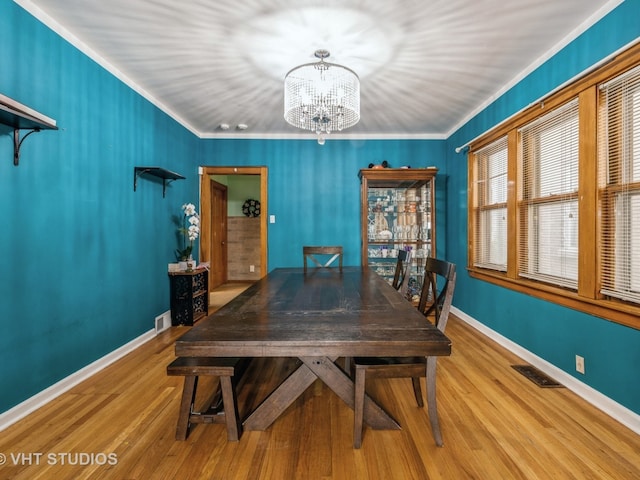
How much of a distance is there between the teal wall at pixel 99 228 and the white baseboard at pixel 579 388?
5 centimetres

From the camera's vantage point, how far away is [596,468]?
4.76 ft

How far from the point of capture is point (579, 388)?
212cm

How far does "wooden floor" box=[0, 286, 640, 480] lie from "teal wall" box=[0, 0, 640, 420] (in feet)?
1.04

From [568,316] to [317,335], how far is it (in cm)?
Answer: 204

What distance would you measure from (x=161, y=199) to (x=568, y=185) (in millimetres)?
3827

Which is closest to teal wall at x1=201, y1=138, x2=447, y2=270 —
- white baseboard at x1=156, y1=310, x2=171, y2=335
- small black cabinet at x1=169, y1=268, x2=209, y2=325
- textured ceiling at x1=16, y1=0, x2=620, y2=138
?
textured ceiling at x1=16, y1=0, x2=620, y2=138

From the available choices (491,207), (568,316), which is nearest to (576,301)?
(568,316)

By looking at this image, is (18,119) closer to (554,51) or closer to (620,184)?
(620,184)

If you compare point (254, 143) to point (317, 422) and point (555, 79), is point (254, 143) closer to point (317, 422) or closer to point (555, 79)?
point (555, 79)

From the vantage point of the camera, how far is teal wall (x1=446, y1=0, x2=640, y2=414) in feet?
5.99

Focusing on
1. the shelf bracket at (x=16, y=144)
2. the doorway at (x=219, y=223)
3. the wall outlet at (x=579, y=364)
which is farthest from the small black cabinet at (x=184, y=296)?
the wall outlet at (x=579, y=364)

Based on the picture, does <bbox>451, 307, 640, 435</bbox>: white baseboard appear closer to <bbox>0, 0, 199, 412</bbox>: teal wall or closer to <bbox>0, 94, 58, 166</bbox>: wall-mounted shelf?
<bbox>0, 0, 199, 412</bbox>: teal wall

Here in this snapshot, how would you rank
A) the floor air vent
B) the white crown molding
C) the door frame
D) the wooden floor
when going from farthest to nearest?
the door frame < the floor air vent < the white crown molding < the wooden floor

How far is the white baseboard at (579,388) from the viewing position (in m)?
1.77
